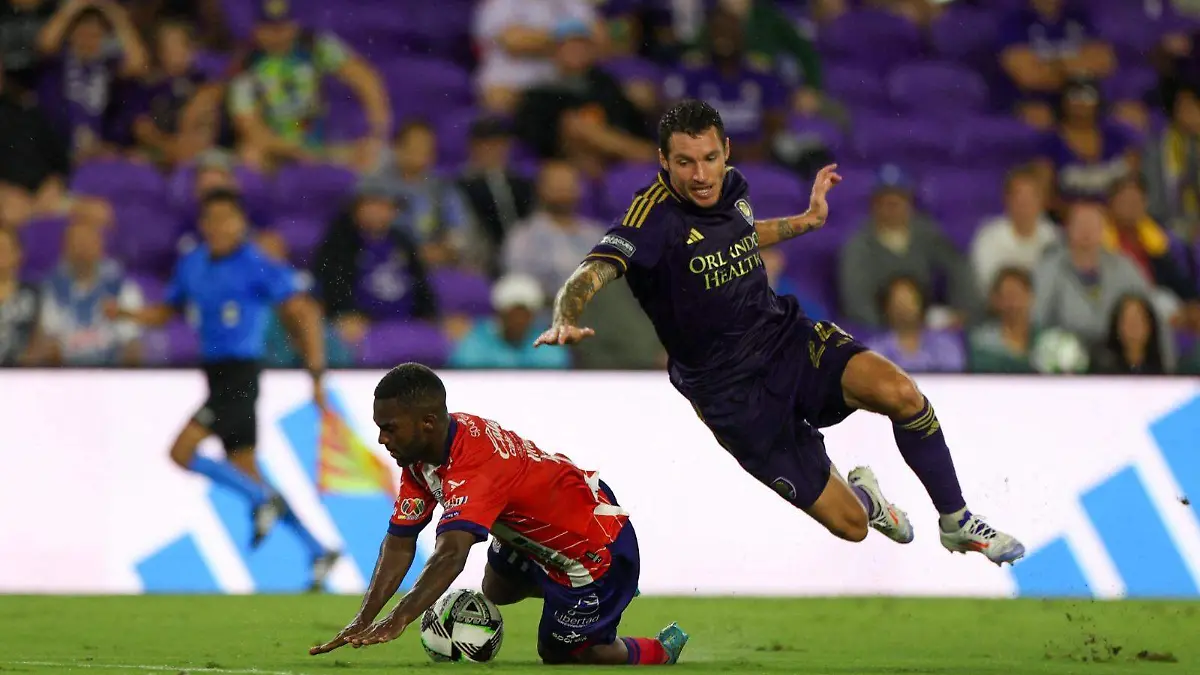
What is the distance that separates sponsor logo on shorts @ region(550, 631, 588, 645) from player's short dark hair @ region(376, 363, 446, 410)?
1.36 meters

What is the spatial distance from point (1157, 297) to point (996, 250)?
1.27 meters

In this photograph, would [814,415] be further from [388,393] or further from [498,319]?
[498,319]

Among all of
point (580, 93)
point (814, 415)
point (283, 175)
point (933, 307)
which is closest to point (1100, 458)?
point (933, 307)

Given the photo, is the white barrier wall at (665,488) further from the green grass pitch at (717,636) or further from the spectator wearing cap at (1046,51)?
the spectator wearing cap at (1046,51)

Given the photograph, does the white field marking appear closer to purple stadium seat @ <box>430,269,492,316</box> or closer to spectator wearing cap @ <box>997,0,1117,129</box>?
purple stadium seat @ <box>430,269,492,316</box>

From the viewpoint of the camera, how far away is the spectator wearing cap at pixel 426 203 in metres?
13.7

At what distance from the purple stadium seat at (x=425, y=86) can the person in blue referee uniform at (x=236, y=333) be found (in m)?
3.04

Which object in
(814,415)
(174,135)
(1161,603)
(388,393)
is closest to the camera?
(388,393)

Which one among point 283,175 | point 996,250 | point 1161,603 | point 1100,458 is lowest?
point 1161,603

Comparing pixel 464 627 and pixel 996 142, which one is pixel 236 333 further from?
pixel 996 142

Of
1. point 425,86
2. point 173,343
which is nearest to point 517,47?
point 425,86

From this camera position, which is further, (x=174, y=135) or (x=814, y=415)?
(x=174, y=135)

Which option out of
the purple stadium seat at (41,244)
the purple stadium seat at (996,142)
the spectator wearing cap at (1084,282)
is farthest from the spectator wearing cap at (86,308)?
the purple stadium seat at (996,142)

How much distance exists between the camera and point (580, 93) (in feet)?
49.0
